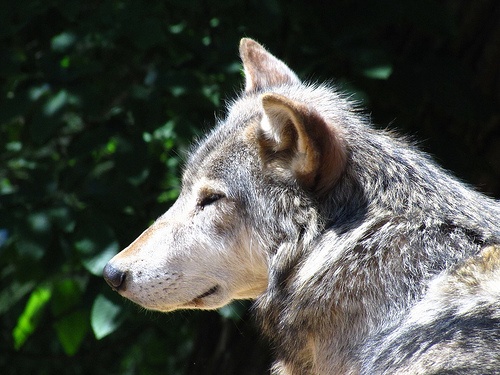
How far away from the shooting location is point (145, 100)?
15.2ft

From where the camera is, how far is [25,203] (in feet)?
14.8

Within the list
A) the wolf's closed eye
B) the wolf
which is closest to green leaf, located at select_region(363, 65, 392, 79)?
the wolf

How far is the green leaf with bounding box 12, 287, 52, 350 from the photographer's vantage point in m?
5.12

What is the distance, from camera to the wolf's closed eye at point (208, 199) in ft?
11.5

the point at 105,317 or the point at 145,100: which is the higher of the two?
the point at 145,100

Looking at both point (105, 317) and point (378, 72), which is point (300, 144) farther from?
point (105, 317)

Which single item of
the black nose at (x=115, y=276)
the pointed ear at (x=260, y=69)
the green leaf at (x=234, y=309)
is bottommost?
the green leaf at (x=234, y=309)

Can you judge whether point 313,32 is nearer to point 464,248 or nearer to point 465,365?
point 464,248

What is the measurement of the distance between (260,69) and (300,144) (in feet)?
3.80

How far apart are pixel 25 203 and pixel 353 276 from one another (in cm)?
222

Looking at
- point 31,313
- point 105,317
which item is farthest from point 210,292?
point 31,313

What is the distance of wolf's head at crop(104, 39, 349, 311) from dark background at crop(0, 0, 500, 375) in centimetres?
69

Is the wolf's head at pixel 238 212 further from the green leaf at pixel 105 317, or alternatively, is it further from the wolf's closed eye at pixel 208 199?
the green leaf at pixel 105 317

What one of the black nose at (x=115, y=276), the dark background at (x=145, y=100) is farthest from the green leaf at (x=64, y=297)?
the black nose at (x=115, y=276)
